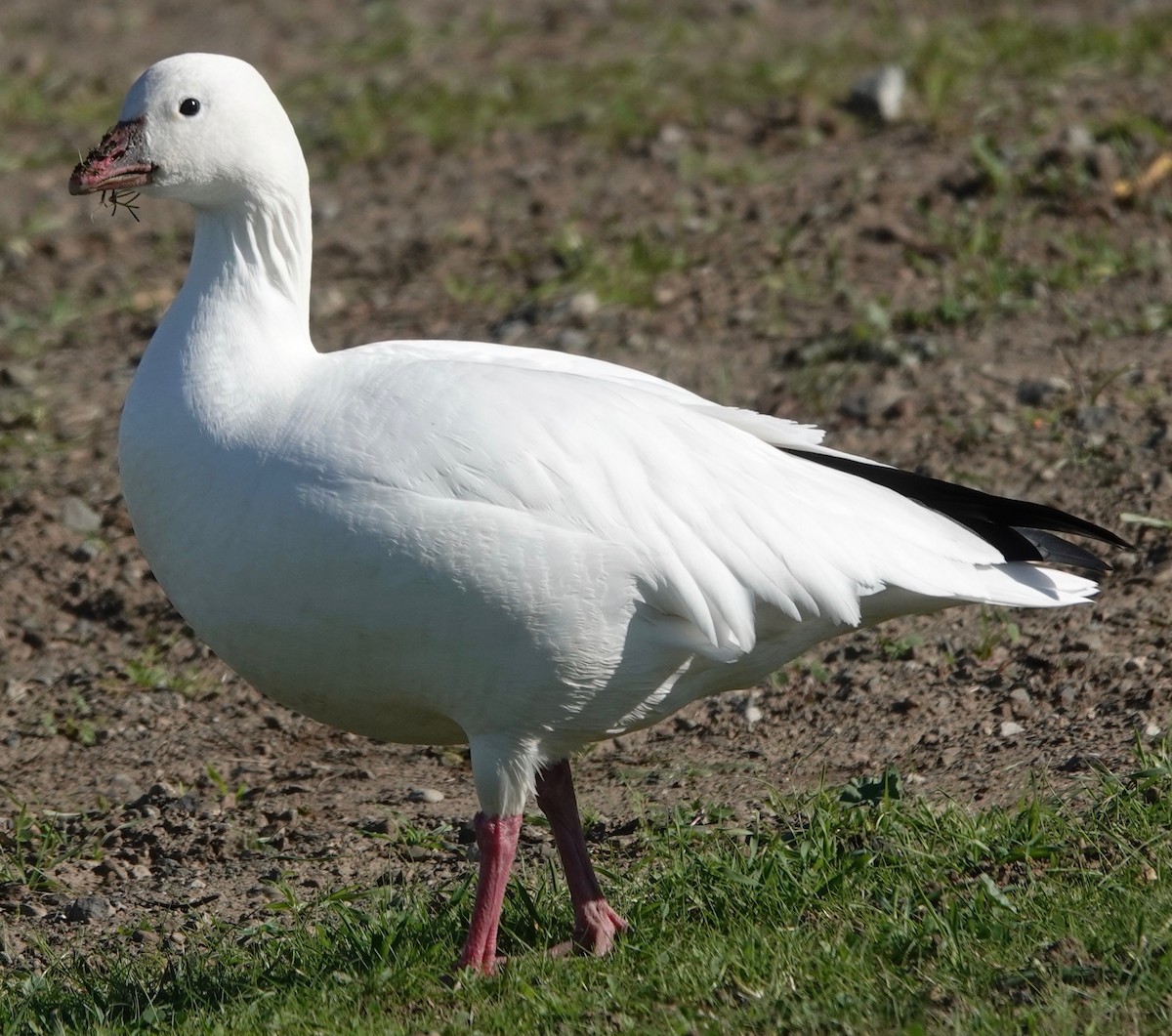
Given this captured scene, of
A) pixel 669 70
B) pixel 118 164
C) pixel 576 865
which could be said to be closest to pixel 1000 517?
pixel 576 865

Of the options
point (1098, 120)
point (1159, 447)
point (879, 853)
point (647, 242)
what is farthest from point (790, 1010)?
point (1098, 120)

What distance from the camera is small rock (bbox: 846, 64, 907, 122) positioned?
344 inches

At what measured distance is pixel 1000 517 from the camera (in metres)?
4.29

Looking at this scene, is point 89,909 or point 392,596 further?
point 89,909

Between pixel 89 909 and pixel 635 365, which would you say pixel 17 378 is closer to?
pixel 635 365

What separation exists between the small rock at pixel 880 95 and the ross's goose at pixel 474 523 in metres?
4.84

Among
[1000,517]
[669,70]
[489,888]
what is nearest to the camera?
[489,888]

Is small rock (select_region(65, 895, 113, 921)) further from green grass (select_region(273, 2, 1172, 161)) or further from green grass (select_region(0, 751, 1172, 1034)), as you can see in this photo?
green grass (select_region(273, 2, 1172, 161))

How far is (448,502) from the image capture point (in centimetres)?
374

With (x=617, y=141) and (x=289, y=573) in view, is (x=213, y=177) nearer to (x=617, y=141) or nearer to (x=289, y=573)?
(x=289, y=573)

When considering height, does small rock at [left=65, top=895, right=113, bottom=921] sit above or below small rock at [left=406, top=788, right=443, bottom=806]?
below

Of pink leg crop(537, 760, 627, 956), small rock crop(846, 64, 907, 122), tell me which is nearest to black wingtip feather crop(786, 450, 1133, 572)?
pink leg crop(537, 760, 627, 956)

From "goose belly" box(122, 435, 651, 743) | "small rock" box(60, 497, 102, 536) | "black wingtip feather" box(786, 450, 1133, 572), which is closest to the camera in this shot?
"goose belly" box(122, 435, 651, 743)

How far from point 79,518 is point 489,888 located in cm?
292
